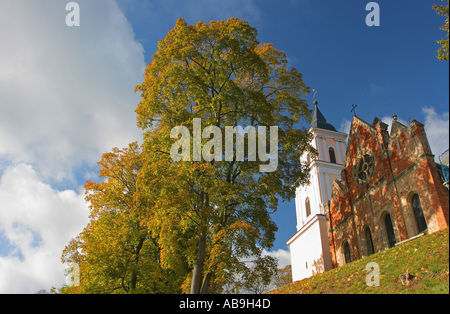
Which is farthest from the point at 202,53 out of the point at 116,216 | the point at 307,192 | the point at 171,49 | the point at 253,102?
the point at 307,192

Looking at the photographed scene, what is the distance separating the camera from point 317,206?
32.2m

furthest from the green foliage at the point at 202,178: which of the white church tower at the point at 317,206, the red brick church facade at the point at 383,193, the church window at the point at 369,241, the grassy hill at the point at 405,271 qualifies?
the white church tower at the point at 317,206

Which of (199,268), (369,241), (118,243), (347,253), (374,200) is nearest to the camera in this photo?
(199,268)

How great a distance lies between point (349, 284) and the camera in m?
12.4

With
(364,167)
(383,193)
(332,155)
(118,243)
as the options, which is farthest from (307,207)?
(118,243)

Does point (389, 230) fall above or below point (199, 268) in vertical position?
above

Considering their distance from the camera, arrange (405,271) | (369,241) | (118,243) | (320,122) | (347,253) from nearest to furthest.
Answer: (405,271) → (118,243) → (369,241) → (347,253) → (320,122)

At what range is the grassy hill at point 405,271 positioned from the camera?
30.8 feet

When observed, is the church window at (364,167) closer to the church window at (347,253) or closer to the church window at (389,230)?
the church window at (389,230)

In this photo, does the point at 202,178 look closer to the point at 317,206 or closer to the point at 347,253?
the point at 347,253

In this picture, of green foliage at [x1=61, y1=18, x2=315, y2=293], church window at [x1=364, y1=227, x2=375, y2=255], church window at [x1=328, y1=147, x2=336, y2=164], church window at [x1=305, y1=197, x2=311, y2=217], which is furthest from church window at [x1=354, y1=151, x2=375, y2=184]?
church window at [x1=328, y1=147, x2=336, y2=164]

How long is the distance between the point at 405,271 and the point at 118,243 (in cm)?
1297

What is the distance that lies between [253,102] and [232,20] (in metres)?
4.08
